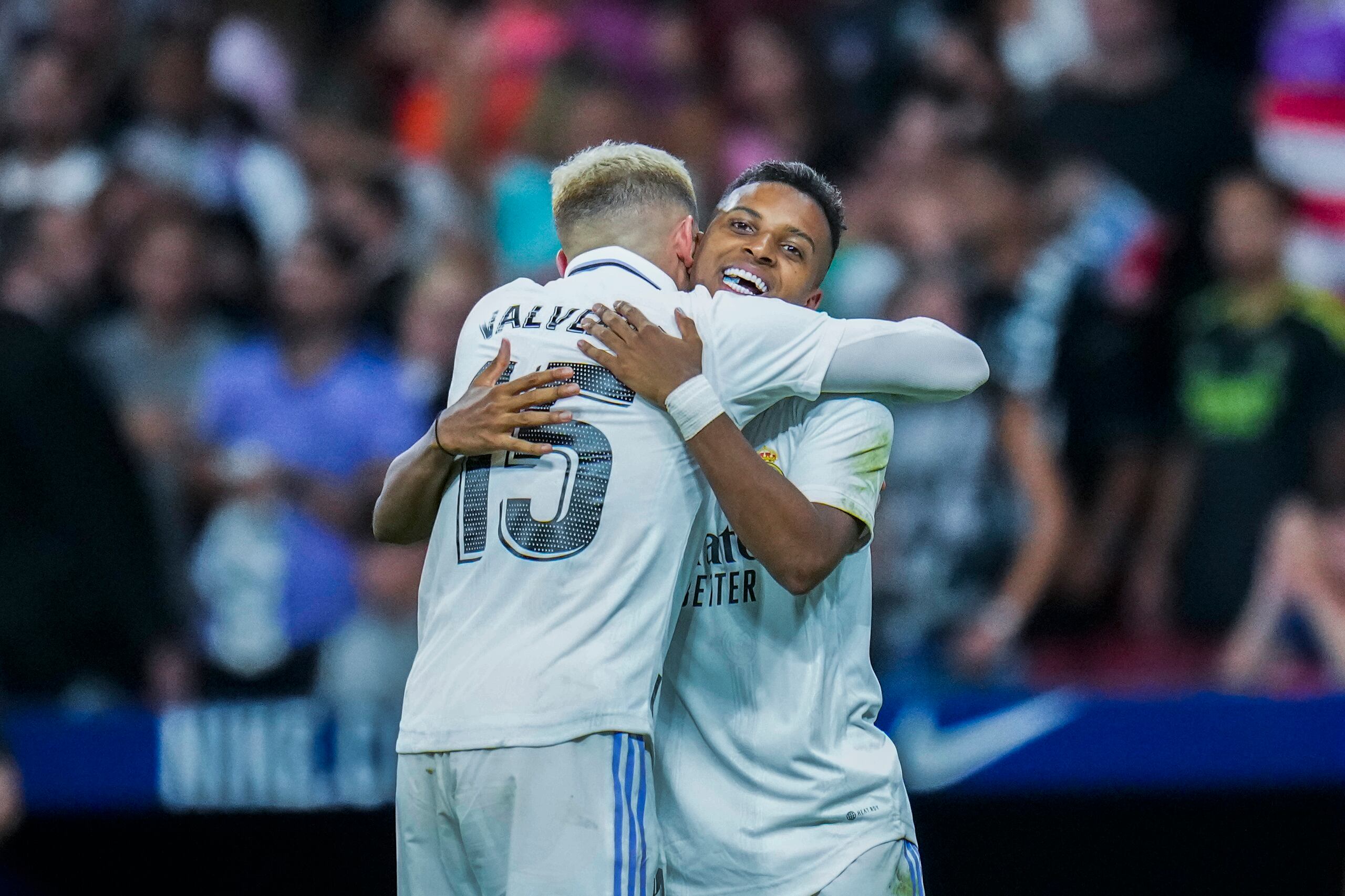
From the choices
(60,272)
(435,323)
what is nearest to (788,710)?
(435,323)

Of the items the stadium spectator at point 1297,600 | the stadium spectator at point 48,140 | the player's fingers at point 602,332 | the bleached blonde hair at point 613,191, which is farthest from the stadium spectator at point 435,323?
the player's fingers at point 602,332

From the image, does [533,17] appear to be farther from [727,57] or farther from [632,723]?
[632,723]

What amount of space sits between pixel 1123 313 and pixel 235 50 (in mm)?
4457

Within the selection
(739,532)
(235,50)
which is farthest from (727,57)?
(739,532)

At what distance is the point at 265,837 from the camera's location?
573 cm

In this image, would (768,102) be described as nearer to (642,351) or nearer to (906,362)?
(906,362)

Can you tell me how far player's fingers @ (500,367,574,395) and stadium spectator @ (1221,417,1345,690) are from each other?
3.75 metres

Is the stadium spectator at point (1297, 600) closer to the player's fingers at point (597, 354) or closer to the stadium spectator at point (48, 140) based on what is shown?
the player's fingers at point (597, 354)

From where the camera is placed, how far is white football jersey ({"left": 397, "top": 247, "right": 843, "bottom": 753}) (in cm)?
304

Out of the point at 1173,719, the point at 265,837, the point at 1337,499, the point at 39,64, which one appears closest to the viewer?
the point at 1173,719

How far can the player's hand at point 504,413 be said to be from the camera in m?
3.16

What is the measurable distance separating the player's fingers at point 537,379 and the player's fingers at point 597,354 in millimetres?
44

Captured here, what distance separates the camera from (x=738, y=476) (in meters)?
3.09

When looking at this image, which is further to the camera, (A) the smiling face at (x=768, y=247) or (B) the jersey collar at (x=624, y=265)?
(A) the smiling face at (x=768, y=247)
